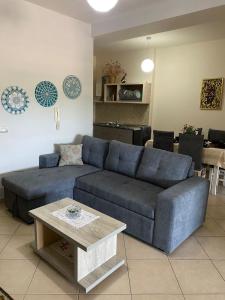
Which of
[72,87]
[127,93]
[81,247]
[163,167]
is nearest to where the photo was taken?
[81,247]

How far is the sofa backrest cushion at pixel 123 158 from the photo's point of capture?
3125mm

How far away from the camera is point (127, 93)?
584 cm

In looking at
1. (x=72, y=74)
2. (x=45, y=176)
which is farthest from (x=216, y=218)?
(x=72, y=74)

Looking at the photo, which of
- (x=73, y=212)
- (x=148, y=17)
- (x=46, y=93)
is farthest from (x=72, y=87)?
(x=73, y=212)

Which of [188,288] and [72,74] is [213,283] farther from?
[72,74]

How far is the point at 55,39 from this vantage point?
3582 millimetres

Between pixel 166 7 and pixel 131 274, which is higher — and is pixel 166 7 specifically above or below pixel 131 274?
above

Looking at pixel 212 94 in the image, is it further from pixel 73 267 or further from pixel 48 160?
pixel 73 267

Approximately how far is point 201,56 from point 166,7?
7.47ft

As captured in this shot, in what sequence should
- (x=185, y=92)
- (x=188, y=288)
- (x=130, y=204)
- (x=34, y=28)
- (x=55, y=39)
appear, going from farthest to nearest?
(x=185, y=92) → (x=55, y=39) → (x=34, y=28) → (x=130, y=204) → (x=188, y=288)

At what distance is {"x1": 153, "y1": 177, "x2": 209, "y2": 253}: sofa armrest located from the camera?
2.16m

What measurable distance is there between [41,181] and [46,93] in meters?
1.46

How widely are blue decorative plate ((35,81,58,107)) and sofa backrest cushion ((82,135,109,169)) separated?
2.74 ft

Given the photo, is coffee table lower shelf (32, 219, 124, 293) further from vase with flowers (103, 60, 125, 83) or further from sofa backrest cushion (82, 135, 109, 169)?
vase with flowers (103, 60, 125, 83)
